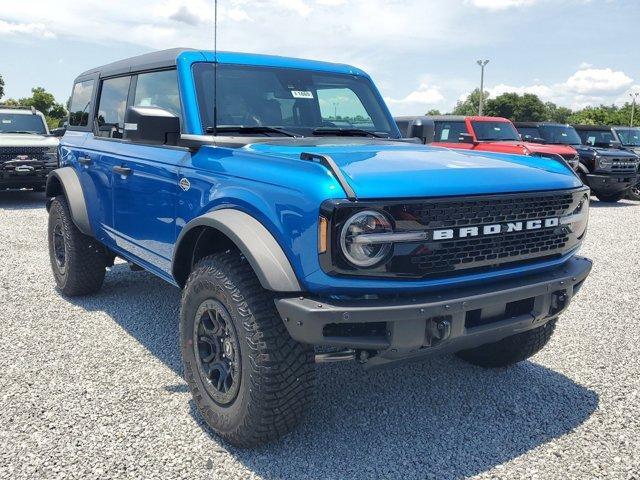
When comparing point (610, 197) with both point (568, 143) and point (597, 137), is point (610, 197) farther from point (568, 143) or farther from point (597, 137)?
point (597, 137)

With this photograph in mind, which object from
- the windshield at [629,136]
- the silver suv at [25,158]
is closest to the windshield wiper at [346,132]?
the silver suv at [25,158]

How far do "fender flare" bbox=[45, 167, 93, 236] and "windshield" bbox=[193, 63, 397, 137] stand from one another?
177cm

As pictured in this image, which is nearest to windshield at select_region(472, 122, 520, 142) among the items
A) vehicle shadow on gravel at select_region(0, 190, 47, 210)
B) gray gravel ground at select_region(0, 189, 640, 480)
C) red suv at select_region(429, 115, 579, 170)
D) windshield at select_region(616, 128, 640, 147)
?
red suv at select_region(429, 115, 579, 170)

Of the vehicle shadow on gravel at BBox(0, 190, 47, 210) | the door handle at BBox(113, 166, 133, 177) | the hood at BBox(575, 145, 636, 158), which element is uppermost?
the hood at BBox(575, 145, 636, 158)

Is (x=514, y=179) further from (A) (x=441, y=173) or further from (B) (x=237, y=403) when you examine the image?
(B) (x=237, y=403)

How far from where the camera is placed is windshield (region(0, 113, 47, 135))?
12.5 meters

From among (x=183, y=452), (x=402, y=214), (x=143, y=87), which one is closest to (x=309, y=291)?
(x=402, y=214)

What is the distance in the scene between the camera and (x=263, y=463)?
2736mm

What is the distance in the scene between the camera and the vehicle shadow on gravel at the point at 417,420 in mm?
2741

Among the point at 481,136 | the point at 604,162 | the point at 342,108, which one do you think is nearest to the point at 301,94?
the point at 342,108

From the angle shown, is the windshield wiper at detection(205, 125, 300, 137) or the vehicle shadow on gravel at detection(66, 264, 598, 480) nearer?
the vehicle shadow on gravel at detection(66, 264, 598, 480)

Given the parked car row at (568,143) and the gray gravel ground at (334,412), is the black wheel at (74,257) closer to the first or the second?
the gray gravel ground at (334,412)

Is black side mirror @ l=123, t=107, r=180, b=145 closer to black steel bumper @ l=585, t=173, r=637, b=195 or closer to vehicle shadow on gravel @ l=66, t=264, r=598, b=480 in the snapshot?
vehicle shadow on gravel @ l=66, t=264, r=598, b=480

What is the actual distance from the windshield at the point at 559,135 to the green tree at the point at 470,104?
66.7 m
